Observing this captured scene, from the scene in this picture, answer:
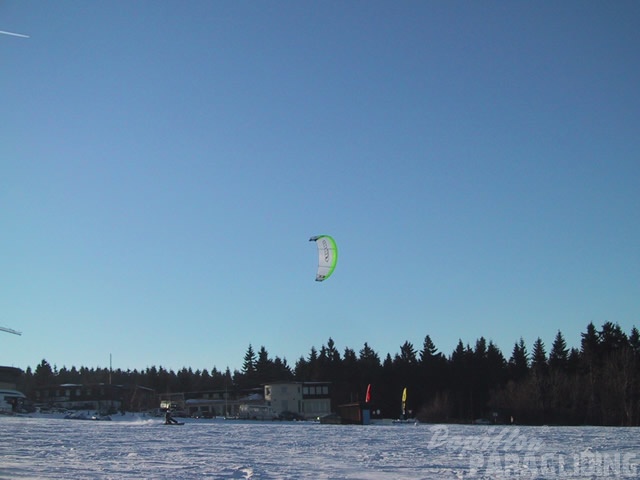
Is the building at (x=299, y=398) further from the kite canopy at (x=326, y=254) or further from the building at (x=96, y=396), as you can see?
the kite canopy at (x=326, y=254)

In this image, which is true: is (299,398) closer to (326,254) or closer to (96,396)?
(96,396)

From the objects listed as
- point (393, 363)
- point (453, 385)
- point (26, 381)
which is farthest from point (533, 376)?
point (26, 381)

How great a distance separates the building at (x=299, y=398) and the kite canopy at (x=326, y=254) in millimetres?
55872

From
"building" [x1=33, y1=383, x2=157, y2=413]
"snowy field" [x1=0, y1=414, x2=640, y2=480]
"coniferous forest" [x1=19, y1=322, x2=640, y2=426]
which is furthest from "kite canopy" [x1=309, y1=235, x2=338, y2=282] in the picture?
"building" [x1=33, y1=383, x2=157, y2=413]

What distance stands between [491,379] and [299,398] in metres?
25.0

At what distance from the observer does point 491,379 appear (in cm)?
9306

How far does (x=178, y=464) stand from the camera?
1744cm

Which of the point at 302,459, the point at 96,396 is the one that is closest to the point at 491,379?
the point at 96,396

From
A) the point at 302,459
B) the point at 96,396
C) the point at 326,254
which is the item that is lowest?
the point at 96,396

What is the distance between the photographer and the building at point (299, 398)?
287ft

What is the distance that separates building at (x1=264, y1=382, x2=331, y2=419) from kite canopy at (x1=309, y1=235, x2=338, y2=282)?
183 ft

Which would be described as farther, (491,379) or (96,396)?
(96,396)

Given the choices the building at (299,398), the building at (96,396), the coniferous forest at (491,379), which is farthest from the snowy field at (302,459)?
the building at (96,396)

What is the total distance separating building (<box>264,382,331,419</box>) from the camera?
287 ft
